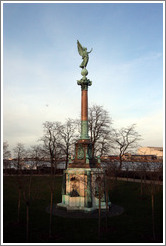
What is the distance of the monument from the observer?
11.7 metres

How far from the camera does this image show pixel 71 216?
413 inches

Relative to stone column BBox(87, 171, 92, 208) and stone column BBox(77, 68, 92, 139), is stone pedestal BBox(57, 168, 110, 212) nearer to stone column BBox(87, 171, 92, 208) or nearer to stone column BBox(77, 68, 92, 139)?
stone column BBox(87, 171, 92, 208)

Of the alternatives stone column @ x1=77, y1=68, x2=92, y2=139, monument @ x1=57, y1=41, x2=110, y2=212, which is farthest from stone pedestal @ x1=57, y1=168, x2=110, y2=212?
stone column @ x1=77, y1=68, x2=92, y2=139

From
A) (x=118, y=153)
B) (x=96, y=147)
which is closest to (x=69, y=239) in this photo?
(x=96, y=147)

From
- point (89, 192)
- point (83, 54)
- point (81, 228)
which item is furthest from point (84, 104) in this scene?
point (81, 228)

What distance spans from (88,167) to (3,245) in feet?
22.3

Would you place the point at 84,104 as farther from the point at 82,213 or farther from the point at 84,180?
the point at 82,213

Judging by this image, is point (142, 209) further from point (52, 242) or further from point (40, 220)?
point (52, 242)

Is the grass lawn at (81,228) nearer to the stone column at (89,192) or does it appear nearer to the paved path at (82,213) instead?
the paved path at (82,213)

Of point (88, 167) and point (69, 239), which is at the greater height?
point (88, 167)

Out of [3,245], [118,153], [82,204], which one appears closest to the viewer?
[3,245]

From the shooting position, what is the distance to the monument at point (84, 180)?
38.5 ft

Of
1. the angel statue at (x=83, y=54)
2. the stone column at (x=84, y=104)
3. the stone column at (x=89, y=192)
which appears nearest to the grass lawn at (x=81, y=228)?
the stone column at (x=89, y=192)

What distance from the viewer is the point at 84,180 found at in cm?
1164
